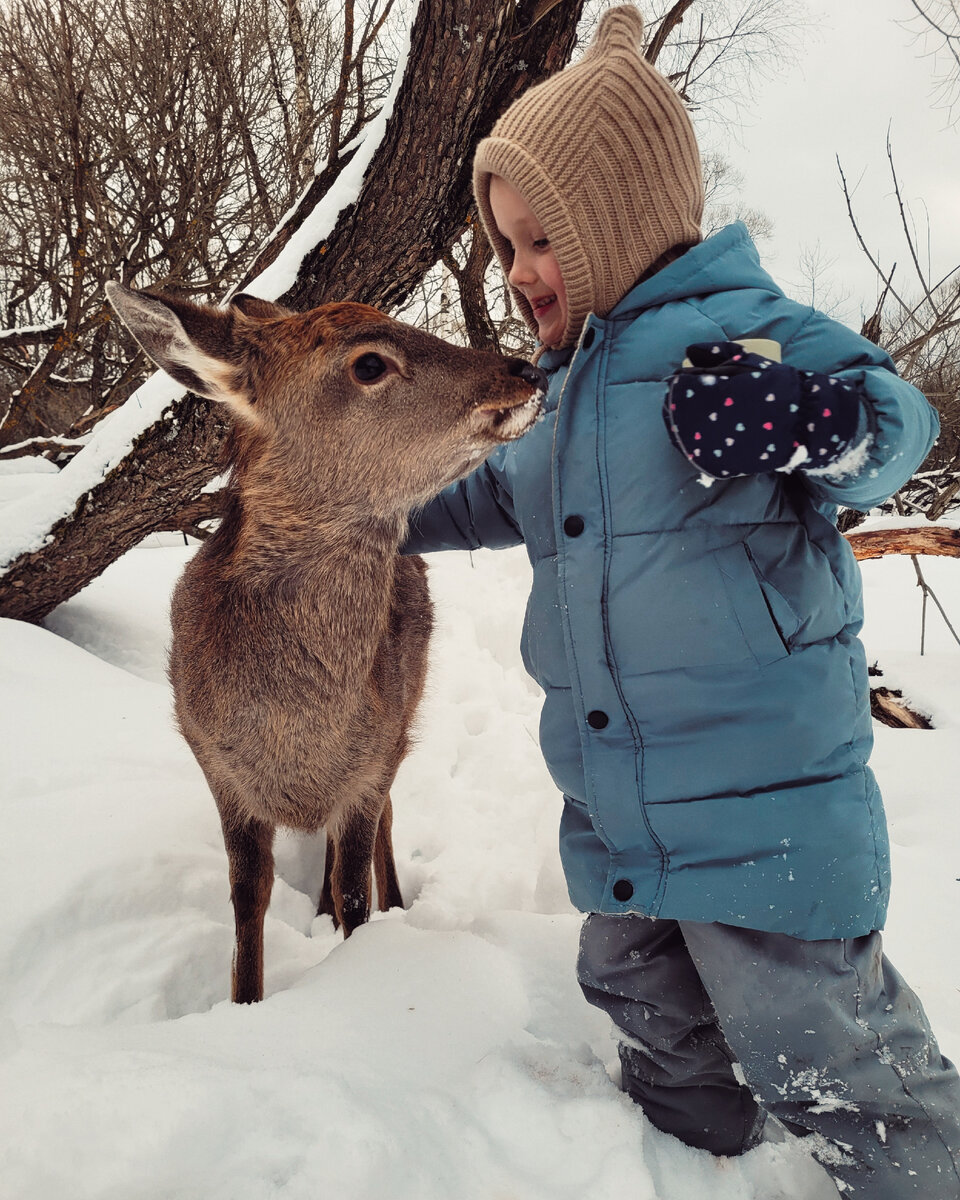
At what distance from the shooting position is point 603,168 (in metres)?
1.76

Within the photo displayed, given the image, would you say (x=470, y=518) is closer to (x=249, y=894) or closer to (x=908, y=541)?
(x=249, y=894)

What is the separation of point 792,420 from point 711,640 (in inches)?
18.3

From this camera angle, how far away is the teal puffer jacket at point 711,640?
1596 millimetres

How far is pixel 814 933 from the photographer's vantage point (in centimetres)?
156

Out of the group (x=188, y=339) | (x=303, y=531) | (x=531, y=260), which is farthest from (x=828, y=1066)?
(x=188, y=339)

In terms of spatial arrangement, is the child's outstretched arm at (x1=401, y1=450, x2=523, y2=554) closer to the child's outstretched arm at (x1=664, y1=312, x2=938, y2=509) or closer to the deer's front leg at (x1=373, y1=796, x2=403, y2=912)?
the child's outstretched arm at (x1=664, y1=312, x2=938, y2=509)

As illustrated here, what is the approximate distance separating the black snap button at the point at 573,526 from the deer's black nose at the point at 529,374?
39 cm

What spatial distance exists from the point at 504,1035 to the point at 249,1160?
68 centimetres

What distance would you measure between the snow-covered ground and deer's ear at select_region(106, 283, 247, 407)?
5.27 ft

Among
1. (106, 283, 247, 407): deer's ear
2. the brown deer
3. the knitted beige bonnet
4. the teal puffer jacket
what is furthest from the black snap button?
(106, 283, 247, 407): deer's ear

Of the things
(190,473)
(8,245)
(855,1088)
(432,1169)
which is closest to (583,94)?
(855,1088)

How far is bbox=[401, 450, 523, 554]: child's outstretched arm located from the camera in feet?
7.73

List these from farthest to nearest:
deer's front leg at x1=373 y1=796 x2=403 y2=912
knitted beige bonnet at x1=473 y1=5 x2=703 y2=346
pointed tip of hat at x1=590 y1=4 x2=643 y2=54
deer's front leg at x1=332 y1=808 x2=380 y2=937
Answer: deer's front leg at x1=373 y1=796 x2=403 y2=912, deer's front leg at x1=332 y1=808 x2=380 y2=937, pointed tip of hat at x1=590 y1=4 x2=643 y2=54, knitted beige bonnet at x1=473 y1=5 x2=703 y2=346

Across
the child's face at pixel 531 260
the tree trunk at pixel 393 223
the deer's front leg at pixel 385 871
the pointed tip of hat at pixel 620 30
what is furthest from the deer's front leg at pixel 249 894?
the pointed tip of hat at pixel 620 30
